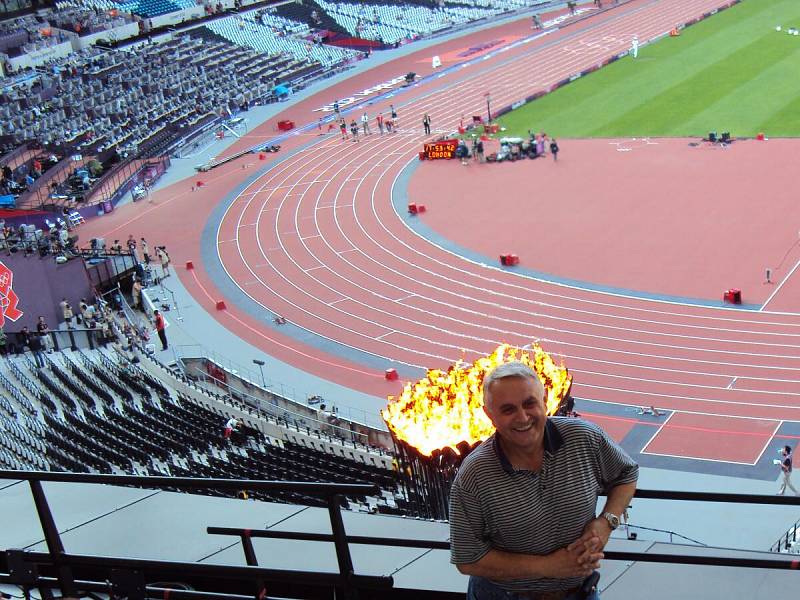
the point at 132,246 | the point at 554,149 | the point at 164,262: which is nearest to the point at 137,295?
the point at 164,262

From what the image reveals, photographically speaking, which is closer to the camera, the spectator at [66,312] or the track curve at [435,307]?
the track curve at [435,307]

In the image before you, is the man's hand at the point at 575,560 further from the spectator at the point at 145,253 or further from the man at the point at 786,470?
the spectator at the point at 145,253

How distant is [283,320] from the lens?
31766mm

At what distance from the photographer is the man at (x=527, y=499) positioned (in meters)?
4.72

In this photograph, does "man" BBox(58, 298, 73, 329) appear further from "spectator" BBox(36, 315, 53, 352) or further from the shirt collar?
A: the shirt collar

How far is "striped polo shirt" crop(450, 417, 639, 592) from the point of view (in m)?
4.73

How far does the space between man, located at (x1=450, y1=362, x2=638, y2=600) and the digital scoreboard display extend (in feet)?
141

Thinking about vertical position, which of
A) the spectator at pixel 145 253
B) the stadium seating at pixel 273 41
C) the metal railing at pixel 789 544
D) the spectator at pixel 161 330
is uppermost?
the stadium seating at pixel 273 41

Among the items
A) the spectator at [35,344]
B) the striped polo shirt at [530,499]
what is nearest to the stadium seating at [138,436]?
the spectator at [35,344]

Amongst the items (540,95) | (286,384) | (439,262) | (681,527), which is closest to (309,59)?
(540,95)

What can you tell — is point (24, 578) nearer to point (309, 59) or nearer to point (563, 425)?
point (563, 425)

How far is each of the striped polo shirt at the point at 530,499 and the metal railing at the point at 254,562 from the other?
342 mm

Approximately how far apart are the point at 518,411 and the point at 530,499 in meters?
0.39

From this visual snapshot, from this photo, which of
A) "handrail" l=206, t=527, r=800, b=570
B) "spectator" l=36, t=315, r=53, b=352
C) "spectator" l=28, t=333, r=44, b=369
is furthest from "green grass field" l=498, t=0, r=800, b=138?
"handrail" l=206, t=527, r=800, b=570
